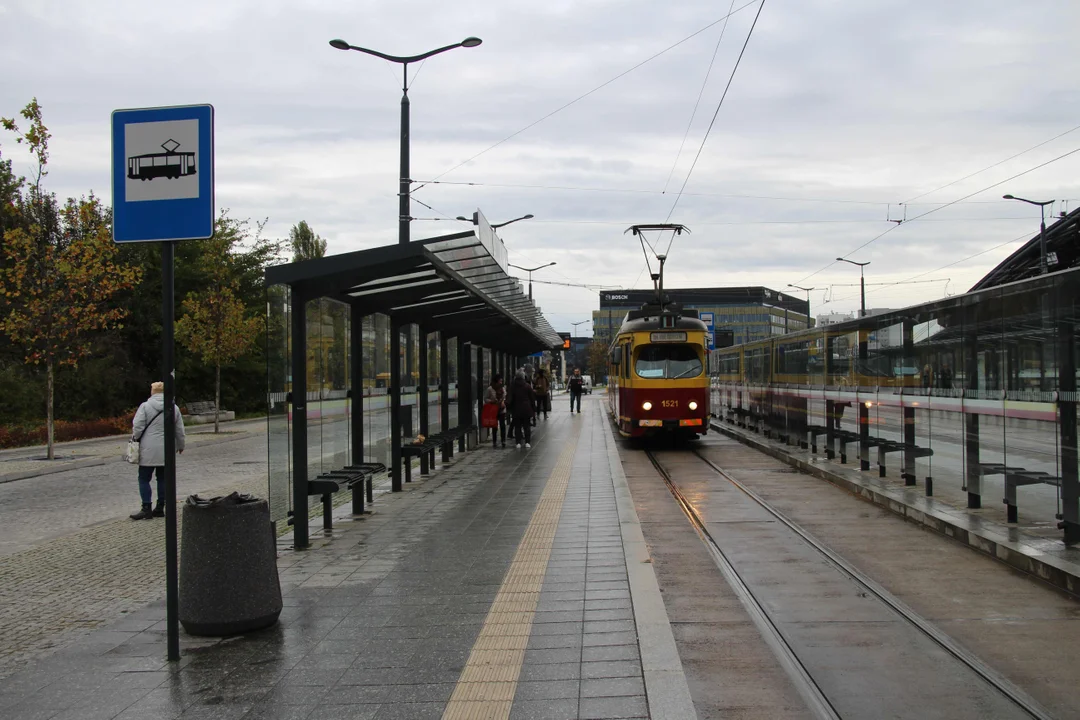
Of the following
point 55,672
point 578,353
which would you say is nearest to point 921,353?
point 55,672

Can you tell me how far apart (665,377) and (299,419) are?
1382 cm

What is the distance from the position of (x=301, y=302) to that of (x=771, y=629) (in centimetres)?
525

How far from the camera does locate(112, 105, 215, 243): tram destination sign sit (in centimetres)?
563

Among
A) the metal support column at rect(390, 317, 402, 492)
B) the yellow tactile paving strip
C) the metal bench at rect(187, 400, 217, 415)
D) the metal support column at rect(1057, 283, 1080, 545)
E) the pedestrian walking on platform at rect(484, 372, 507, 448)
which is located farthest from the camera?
the metal bench at rect(187, 400, 217, 415)

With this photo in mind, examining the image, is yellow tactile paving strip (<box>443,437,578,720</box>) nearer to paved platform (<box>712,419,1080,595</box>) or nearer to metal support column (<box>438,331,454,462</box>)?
paved platform (<box>712,419,1080,595</box>)

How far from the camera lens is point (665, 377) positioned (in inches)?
862

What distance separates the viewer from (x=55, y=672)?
17.8ft

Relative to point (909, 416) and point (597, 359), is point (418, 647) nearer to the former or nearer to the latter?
point (909, 416)

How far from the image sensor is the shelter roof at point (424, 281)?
342 inches

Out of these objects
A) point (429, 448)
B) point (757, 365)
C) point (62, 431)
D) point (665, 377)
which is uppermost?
point (757, 365)

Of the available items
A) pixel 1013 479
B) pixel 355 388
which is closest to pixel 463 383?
pixel 355 388

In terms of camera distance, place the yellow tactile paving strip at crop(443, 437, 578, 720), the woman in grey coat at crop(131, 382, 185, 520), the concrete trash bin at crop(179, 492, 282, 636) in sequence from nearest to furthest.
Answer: the yellow tactile paving strip at crop(443, 437, 578, 720) < the concrete trash bin at crop(179, 492, 282, 636) < the woman in grey coat at crop(131, 382, 185, 520)

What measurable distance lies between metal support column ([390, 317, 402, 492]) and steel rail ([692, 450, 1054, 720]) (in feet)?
18.4

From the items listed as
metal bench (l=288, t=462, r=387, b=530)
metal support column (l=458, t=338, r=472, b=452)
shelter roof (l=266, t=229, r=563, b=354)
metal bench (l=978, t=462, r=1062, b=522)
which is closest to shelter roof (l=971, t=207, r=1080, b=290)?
metal support column (l=458, t=338, r=472, b=452)
